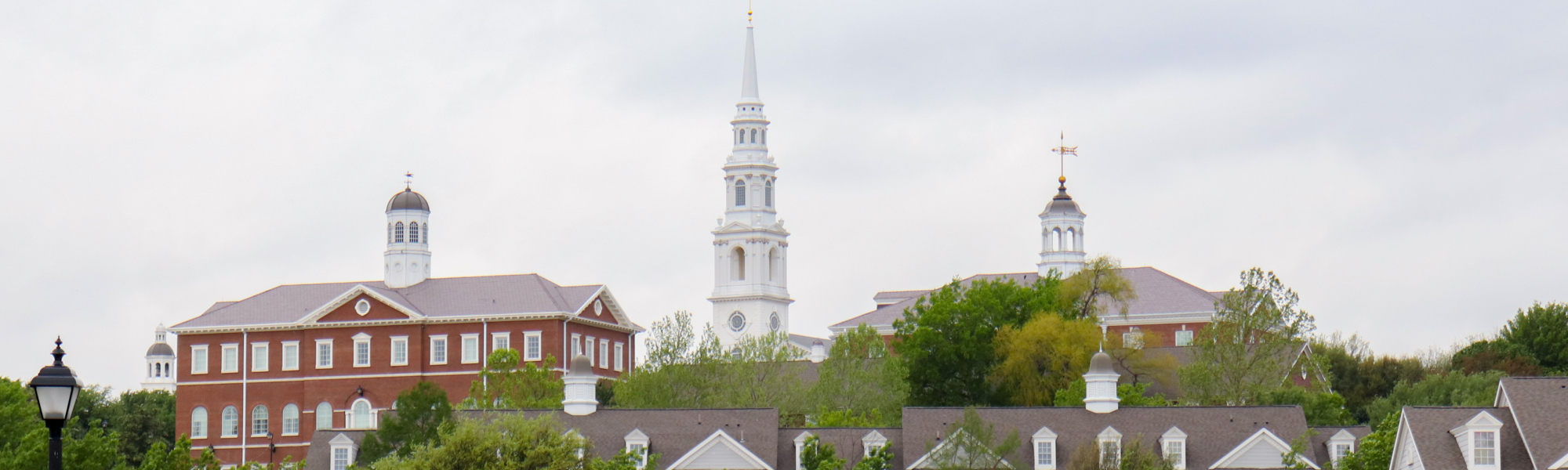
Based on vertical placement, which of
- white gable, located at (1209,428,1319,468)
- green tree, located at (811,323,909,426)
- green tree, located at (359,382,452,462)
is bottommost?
white gable, located at (1209,428,1319,468)

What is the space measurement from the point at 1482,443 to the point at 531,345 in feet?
182

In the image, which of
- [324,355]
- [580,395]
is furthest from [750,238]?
[580,395]

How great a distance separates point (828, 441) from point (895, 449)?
5.86 feet

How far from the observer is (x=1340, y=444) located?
Answer: 2208 inches

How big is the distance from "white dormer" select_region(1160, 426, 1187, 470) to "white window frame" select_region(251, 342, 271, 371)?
5486 cm

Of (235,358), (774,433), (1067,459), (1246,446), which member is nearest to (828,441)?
(774,433)

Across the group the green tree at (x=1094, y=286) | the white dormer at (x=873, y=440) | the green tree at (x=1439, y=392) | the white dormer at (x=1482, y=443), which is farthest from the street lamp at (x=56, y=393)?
the green tree at (x=1094, y=286)

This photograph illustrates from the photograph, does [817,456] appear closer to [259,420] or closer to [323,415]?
[323,415]

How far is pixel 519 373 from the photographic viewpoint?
79562 millimetres

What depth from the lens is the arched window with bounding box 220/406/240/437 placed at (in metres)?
98.7

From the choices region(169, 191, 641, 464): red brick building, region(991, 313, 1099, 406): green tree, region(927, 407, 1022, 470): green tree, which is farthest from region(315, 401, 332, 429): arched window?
region(927, 407, 1022, 470): green tree

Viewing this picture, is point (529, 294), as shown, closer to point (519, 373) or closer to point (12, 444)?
point (519, 373)

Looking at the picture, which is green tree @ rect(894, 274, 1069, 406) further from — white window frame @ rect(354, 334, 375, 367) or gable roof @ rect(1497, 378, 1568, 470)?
gable roof @ rect(1497, 378, 1568, 470)

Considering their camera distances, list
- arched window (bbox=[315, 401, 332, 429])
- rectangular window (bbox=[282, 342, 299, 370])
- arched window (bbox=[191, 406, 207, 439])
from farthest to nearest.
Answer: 1. arched window (bbox=[191, 406, 207, 439])
2. rectangular window (bbox=[282, 342, 299, 370])
3. arched window (bbox=[315, 401, 332, 429])
